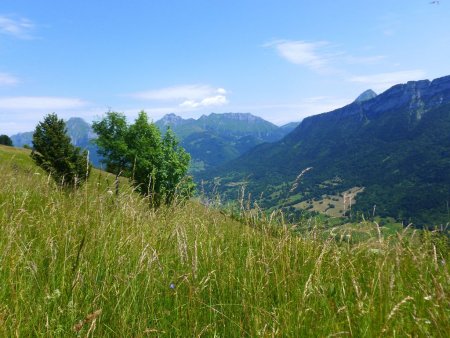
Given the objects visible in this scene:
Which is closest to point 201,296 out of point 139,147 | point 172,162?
point 139,147

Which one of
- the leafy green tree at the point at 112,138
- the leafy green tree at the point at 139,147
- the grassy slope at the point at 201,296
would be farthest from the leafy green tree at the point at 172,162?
the grassy slope at the point at 201,296

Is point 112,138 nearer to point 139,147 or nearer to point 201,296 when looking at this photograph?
point 139,147

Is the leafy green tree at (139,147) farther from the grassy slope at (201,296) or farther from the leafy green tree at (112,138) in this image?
the grassy slope at (201,296)

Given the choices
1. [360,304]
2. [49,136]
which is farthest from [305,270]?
[49,136]

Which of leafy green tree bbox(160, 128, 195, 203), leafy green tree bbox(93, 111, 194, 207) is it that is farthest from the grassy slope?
leafy green tree bbox(160, 128, 195, 203)

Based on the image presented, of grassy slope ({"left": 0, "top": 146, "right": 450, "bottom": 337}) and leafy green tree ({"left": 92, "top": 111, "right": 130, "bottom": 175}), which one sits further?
leafy green tree ({"left": 92, "top": 111, "right": 130, "bottom": 175})

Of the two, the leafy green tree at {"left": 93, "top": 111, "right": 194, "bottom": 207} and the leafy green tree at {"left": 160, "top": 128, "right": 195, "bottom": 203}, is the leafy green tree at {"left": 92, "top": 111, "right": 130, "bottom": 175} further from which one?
the leafy green tree at {"left": 160, "top": 128, "right": 195, "bottom": 203}

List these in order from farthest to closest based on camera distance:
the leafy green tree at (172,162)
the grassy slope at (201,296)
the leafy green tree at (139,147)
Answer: the leafy green tree at (172,162) < the leafy green tree at (139,147) < the grassy slope at (201,296)

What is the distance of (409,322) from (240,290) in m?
1.54

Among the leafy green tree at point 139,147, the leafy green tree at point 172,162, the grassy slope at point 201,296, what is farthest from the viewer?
the leafy green tree at point 172,162

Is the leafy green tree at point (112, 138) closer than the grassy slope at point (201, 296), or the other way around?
the grassy slope at point (201, 296)

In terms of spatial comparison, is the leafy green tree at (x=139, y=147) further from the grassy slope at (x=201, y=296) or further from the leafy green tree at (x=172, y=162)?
the grassy slope at (x=201, y=296)

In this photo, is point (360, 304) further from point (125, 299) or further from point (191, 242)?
point (191, 242)

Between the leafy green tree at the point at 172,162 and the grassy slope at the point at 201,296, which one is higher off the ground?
the grassy slope at the point at 201,296
